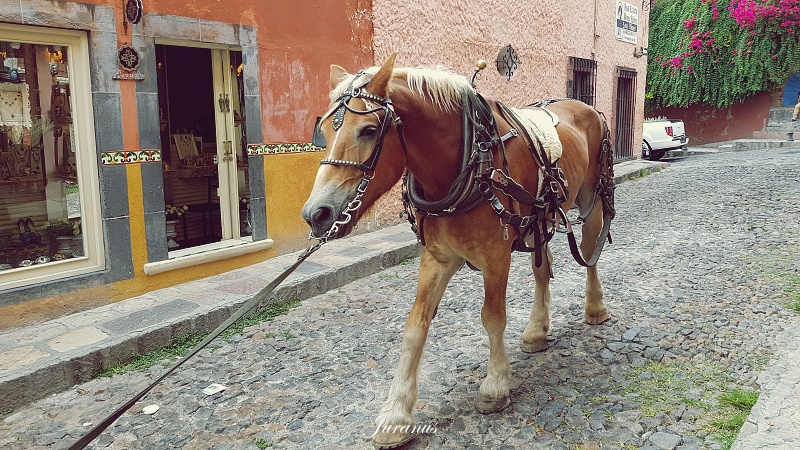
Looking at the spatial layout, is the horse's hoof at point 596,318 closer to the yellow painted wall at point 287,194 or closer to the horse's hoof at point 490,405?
the horse's hoof at point 490,405

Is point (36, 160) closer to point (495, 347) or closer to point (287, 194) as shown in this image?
point (287, 194)

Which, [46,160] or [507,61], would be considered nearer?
[46,160]

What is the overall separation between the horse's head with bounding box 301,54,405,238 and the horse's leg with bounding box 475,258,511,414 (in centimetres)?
94

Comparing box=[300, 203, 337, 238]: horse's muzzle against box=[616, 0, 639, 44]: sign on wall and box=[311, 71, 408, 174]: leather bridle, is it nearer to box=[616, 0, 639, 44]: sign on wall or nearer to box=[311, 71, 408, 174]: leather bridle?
box=[311, 71, 408, 174]: leather bridle

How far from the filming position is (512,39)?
37.3 ft

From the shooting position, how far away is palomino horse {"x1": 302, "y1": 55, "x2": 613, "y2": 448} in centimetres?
259

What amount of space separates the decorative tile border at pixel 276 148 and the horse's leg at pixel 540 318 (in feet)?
12.2

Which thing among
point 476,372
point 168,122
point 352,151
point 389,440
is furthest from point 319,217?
point 168,122

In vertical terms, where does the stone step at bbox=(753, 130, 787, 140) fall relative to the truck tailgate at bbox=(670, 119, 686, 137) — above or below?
below

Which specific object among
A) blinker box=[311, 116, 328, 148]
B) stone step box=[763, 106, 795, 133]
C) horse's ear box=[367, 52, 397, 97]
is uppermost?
stone step box=[763, 106, 795, 133]

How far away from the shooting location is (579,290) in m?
5.57

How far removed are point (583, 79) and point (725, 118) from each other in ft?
44.6

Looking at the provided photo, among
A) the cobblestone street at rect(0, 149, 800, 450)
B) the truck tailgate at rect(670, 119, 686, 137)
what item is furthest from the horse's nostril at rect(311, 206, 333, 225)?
the truck tailgate at rect(670, 119, 686, 137)

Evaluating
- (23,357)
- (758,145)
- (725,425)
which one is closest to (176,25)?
(23,357)
